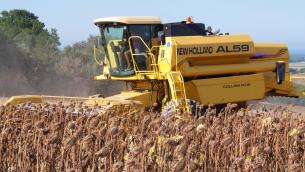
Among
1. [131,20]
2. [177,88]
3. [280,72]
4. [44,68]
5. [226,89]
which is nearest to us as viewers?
[177,88]

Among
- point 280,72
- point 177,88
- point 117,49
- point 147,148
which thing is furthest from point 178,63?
point 147,148

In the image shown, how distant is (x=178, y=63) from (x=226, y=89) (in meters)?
1.10

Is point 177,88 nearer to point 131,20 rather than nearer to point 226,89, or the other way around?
point 226,89

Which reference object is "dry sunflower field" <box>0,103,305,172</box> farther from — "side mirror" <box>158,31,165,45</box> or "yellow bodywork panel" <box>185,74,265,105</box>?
"side mirror" <box>158,31,165,45</box>

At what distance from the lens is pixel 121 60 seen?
430 inches

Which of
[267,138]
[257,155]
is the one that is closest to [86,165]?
[257,155]

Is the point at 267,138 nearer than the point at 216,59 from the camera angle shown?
Yes

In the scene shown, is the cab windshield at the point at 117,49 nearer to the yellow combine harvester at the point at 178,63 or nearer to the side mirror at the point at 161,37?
the yellow combine harvester at the point at 178,63

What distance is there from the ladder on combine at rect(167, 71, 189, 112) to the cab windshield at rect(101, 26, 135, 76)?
36.8 inches

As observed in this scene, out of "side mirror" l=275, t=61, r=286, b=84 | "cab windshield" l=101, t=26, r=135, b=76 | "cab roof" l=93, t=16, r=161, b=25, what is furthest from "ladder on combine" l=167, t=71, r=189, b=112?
"side mirror" l=275, t=61, r=286, b=84

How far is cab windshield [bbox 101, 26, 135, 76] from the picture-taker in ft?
35.3

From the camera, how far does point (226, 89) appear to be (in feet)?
35.5

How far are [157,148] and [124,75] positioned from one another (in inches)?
246

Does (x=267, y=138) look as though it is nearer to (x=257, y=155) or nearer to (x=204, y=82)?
(x=257, y=155)
